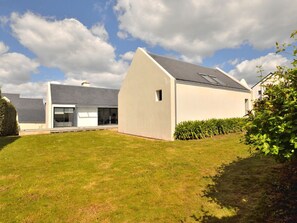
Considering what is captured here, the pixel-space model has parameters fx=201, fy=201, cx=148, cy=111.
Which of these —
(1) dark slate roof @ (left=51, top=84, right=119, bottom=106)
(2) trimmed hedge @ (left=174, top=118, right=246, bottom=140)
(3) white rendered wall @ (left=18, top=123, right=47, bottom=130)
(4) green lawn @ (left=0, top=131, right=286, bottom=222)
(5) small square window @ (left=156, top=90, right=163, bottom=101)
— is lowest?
(4) green lawn @ (left=0, top=131, right=286, bottom=222)

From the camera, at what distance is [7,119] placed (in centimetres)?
1973

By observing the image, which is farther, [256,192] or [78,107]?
[78,107]

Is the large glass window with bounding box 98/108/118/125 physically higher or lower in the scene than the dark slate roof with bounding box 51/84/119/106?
lower

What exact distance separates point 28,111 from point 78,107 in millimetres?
12930

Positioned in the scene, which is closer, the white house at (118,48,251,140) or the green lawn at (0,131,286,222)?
the green lawn at (0,131,286,222)

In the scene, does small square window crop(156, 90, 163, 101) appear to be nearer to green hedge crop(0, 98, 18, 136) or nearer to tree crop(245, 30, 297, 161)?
tree crop(245, 30, 297, 161)

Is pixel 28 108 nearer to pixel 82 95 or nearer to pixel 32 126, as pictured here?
pixel 32 126

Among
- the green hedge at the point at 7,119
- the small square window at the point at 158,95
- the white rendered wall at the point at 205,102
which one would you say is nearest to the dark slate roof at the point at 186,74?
the white rendered wall at the point at 205,102

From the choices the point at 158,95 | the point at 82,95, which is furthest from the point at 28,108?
the point at 158,95

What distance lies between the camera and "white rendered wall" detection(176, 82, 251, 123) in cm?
1620

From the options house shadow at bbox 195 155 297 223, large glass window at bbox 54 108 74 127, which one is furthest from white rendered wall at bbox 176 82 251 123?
large glass window at bbox 54 108 74 127

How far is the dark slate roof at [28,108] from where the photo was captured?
3650cm

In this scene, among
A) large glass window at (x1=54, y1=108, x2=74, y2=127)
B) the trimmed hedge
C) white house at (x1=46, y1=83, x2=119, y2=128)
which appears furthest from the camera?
large glass window at (x1=54, y1=108, x2=74, y2=127)

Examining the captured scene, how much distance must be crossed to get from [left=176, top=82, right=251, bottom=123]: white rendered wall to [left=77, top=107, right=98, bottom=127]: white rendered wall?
2134 centimetres
